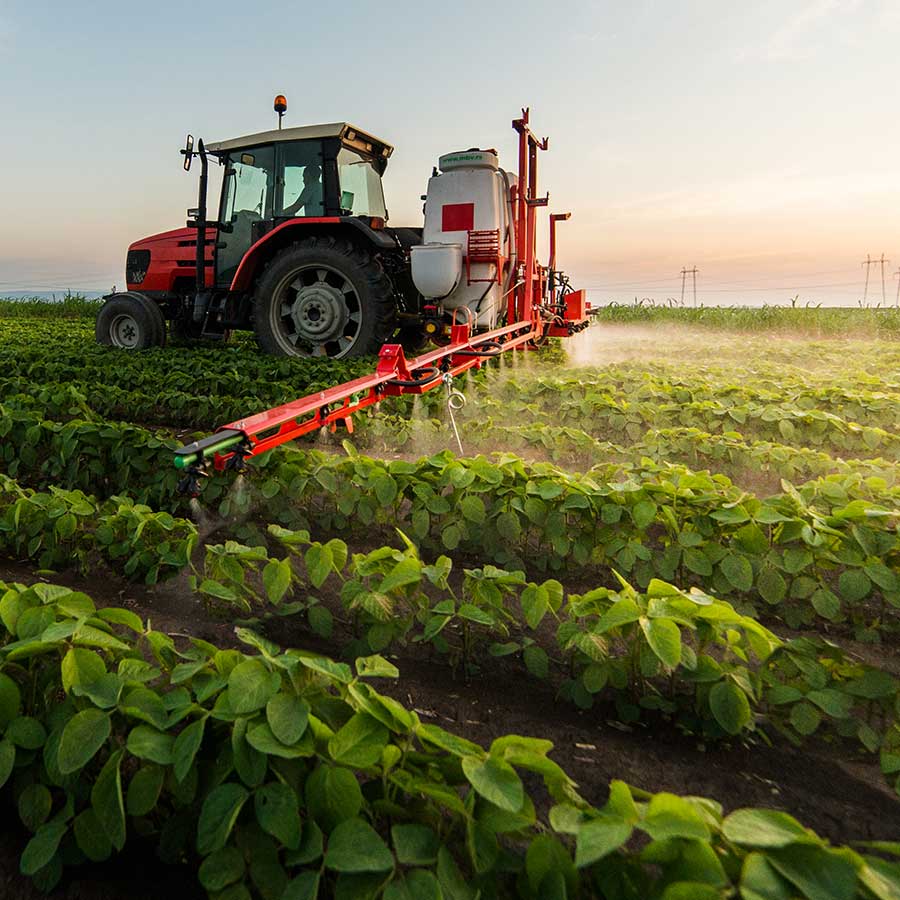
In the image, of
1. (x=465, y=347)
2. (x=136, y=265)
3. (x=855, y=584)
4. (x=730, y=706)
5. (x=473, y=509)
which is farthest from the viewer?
(x=136, y=265)

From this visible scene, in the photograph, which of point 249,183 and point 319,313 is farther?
point 249,183

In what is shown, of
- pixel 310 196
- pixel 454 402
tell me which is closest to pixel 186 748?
pixel 454 402

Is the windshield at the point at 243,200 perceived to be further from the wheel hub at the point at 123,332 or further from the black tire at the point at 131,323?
the wheel hub at the point at 123,332

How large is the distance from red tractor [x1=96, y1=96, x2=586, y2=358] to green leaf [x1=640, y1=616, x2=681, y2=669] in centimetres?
509

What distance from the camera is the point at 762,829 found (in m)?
0.92

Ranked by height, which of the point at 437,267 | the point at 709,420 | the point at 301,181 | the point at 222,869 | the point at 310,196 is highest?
the point at 301,181

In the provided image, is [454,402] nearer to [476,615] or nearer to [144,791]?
[476,615]

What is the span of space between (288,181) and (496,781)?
25.1ft

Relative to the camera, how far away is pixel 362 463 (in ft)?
9.19

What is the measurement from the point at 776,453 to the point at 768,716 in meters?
1.79

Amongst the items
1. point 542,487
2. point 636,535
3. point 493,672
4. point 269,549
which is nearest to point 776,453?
point 636,535

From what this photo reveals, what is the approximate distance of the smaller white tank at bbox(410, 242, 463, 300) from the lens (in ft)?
21.3

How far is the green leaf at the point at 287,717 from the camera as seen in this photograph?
1.12m

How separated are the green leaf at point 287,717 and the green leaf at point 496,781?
11.4 inches
